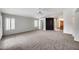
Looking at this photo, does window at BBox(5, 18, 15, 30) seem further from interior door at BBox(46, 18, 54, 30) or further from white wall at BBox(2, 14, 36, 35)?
interior door at BBox(46, 18, 54, 30)

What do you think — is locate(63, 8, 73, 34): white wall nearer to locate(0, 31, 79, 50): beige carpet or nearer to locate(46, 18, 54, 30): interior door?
locate(0, 31, 79, 50): beige carpet

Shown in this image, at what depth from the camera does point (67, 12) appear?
1.80 m

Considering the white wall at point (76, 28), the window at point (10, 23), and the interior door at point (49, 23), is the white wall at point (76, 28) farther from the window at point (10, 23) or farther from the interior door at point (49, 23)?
the window at point (10, 23)

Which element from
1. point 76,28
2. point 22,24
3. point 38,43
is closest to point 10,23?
point 22,24

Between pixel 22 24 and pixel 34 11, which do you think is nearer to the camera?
pixel 34 11

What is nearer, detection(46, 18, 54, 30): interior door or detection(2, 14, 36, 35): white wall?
detection(2, 14, 36, 35): white wall

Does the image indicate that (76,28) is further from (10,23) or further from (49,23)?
(10,23)

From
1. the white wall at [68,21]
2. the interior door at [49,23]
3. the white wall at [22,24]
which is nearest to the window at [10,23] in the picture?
the white wall at [22,24]

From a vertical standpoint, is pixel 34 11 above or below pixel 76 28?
above

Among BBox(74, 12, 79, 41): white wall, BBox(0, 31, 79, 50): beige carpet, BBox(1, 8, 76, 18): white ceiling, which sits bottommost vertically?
BBox(0, 31, 79, 50): beige carpet

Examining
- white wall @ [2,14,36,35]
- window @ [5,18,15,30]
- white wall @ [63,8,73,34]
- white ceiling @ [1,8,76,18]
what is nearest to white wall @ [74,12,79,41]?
white wall @ [63,8,73,34]

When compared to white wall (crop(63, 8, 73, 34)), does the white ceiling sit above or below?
above
